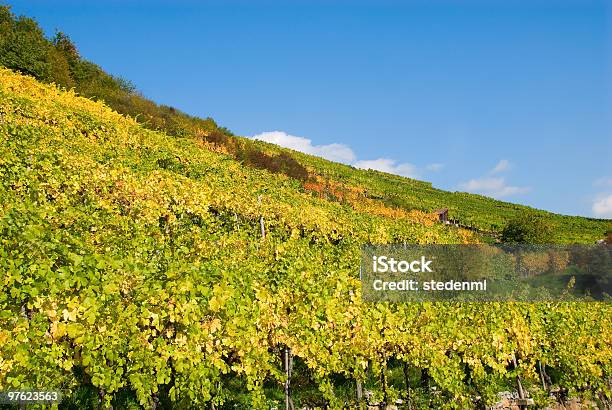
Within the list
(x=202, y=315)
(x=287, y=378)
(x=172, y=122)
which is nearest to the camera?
(x=202, y=315)

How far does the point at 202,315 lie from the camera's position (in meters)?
7.40

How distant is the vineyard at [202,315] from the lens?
654 cm

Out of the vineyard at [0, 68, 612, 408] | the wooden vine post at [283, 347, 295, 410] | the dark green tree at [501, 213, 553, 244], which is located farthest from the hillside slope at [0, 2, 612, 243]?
the wooden vine post at [283, 347, 295, 410]

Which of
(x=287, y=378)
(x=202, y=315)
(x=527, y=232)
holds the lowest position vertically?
(x=287, y=378)

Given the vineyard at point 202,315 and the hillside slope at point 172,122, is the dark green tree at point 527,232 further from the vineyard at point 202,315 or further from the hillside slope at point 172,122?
the vineyard at point 202,315

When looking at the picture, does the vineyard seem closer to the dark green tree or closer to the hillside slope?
the hillside slope

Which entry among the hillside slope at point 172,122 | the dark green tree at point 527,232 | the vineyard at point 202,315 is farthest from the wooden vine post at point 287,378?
the dark green tree at point 527,232

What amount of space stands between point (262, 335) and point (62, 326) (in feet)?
11.5

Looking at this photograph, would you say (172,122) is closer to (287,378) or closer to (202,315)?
(287,378)

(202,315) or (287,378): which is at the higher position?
(202,315)

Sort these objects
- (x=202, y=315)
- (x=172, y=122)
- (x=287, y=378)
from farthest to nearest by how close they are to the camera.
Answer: (x=172, y=122)
(x=287, y=378)
(x=202, y=315)

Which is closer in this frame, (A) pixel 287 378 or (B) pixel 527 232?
(A) pixel 287 378

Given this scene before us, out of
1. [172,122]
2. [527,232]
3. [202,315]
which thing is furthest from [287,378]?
[527,232]

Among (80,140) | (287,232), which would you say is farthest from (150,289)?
(80,140)
